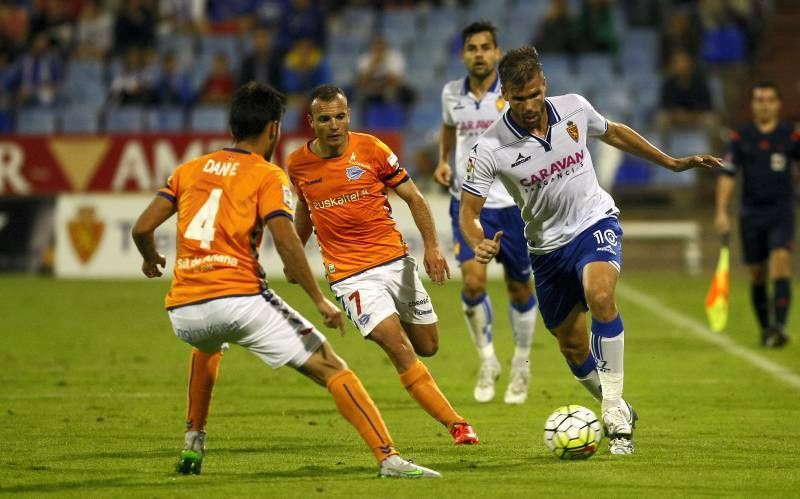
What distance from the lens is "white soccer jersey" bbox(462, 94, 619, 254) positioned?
8.10 meters

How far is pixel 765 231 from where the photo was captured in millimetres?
13695

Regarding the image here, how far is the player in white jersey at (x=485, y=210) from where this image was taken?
416 inches

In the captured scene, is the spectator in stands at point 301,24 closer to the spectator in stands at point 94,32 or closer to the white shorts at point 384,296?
the spectator in stands at point 94,32

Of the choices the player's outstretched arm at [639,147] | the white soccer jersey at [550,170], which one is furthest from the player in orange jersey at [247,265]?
the player's outstretched arm at [639,147]

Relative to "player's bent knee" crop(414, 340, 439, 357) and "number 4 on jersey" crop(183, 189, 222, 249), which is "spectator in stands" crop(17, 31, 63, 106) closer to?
"player's bent knee" crop(414, 340, 439, 357)

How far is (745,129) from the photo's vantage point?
13.7 m

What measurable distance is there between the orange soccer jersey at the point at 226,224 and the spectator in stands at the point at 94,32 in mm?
18998

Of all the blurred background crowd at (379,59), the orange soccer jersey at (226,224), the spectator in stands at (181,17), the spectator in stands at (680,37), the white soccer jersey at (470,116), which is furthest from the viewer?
the spectator in stands at (181,17)

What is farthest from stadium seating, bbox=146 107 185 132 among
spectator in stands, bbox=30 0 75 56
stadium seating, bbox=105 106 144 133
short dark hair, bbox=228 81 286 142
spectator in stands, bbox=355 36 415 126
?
short dark hair, bbox=228 81 286 142

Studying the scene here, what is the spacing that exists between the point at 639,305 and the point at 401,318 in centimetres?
937

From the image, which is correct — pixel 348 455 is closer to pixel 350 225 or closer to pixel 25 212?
pixel 350 225

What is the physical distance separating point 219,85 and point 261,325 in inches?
675

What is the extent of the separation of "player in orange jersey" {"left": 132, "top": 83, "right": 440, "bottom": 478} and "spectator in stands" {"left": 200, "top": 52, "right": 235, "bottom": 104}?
16576 millimetres

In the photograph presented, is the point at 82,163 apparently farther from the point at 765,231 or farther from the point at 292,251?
the point at 292,251
